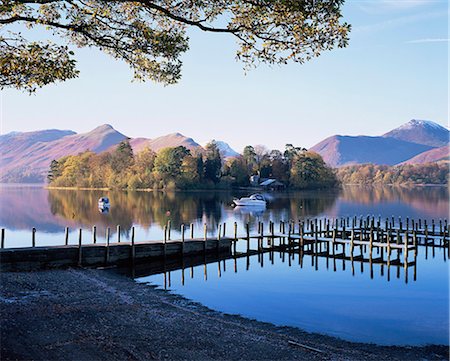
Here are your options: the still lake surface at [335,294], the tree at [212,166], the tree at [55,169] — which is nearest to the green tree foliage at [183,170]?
the tree at [212,166]

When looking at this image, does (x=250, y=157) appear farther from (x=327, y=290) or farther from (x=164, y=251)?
(x=327, y=290)

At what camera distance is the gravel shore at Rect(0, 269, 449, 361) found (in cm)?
1129

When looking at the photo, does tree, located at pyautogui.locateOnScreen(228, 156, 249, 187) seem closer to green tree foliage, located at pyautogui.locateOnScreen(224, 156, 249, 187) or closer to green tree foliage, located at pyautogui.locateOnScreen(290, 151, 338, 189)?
green tree foliage, located at pyautogui.locateOnScreen(224, 156, 249, 187)

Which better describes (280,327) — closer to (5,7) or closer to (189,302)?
(189,302)

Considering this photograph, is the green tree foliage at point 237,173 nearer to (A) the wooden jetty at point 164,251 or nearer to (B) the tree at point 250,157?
(B) the tree at point 250,157

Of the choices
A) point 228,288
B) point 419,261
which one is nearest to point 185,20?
point 228,288

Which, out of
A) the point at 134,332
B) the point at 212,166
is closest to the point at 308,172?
the point at 212,166

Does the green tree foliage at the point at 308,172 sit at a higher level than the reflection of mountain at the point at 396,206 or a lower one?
higher

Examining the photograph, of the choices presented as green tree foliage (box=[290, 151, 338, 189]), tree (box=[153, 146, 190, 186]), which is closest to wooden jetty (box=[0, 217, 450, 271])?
tree (box=[153, 146, 190, 186])

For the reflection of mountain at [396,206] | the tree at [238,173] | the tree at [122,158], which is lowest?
the reflection of mountain at [396,206]

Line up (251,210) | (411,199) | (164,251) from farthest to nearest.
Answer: (411,199), (251,210), (164,251)

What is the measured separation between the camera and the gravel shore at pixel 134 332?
11.3 meters

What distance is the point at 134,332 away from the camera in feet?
42.9

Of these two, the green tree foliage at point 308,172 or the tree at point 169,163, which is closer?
the tree at point 169,163
